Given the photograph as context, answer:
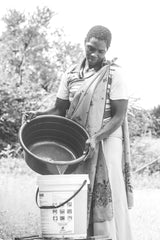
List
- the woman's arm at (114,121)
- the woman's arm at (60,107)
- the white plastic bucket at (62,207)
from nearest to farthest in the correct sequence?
the white plastic bucket at (62,207)
the woman's arm at (114,121)
the woman's arm at (60,107)

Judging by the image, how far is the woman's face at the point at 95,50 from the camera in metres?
3.72

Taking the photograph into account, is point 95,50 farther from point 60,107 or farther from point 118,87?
point 60,107

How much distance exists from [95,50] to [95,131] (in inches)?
22.4

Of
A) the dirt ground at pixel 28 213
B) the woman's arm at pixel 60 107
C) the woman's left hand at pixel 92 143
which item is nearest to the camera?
the woman's left hand at pixel 92 143

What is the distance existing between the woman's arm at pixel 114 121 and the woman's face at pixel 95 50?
0.33m

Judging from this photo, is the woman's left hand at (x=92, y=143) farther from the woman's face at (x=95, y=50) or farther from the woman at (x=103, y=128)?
the woman's face at (x=95, y=50)

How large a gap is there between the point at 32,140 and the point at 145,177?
239 inches

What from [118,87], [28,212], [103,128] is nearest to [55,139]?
[103,128]

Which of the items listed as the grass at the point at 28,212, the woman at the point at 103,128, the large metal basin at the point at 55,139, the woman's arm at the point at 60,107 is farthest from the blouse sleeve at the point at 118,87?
the grass at the point at 28,212

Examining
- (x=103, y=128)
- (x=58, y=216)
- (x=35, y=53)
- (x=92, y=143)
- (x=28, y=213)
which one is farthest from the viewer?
(x=35, y=53)

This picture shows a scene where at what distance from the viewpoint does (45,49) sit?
1291cm

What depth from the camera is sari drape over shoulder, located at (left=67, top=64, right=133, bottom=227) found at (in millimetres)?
3732

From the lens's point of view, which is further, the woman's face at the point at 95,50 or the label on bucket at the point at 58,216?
the woman's face at the point at 95,50

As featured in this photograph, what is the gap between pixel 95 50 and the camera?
374 centimetres
